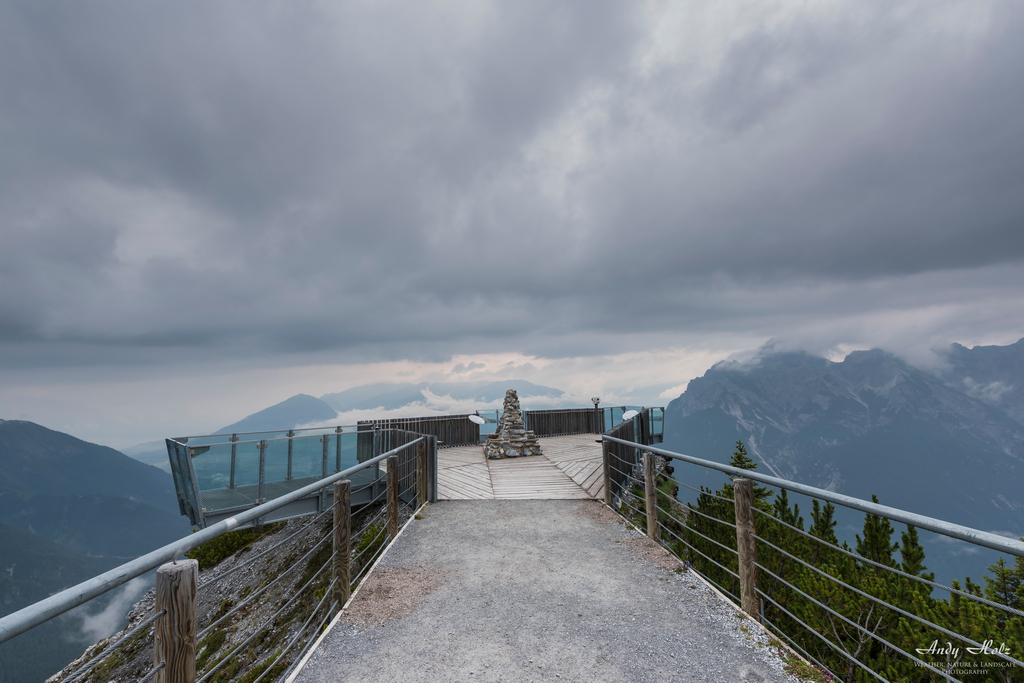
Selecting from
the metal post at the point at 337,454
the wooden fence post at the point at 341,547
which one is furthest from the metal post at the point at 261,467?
the wooden fence post at the point at 341,547

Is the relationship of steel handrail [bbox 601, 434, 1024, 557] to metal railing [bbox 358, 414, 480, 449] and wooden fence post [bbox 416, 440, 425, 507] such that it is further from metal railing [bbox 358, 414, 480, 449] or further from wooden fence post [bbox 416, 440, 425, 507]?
metal railing [bbox 358, 414, 480, 449]

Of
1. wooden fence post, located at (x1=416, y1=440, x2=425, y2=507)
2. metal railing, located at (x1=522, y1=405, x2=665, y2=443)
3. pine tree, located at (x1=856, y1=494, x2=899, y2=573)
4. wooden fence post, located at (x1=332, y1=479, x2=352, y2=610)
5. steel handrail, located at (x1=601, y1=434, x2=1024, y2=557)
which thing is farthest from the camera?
metal railing, located at (x1=522, y1=405, x2=665, y2=443)

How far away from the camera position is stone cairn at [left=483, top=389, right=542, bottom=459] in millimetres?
14055

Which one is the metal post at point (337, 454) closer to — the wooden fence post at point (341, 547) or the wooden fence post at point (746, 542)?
the wooden fence post at point (341, 547)

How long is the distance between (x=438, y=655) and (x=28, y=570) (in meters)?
191

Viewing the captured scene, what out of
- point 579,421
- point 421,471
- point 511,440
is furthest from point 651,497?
point 579,421

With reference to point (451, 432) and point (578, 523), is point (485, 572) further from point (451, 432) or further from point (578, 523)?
point (451, 432)

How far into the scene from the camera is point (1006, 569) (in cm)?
611

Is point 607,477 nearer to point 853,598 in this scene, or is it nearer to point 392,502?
point 392,502

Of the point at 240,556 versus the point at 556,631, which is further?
the point at 240,556

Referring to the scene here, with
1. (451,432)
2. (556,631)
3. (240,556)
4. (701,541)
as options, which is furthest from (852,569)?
(240,556)

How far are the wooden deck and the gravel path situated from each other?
2987 millimetres

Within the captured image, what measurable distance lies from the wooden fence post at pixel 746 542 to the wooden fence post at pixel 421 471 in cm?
519

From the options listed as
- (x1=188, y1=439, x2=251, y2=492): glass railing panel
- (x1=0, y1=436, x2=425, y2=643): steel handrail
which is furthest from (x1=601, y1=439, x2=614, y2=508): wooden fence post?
(x1=188, y1=439, x2=251, y2=492): glass railing panel
